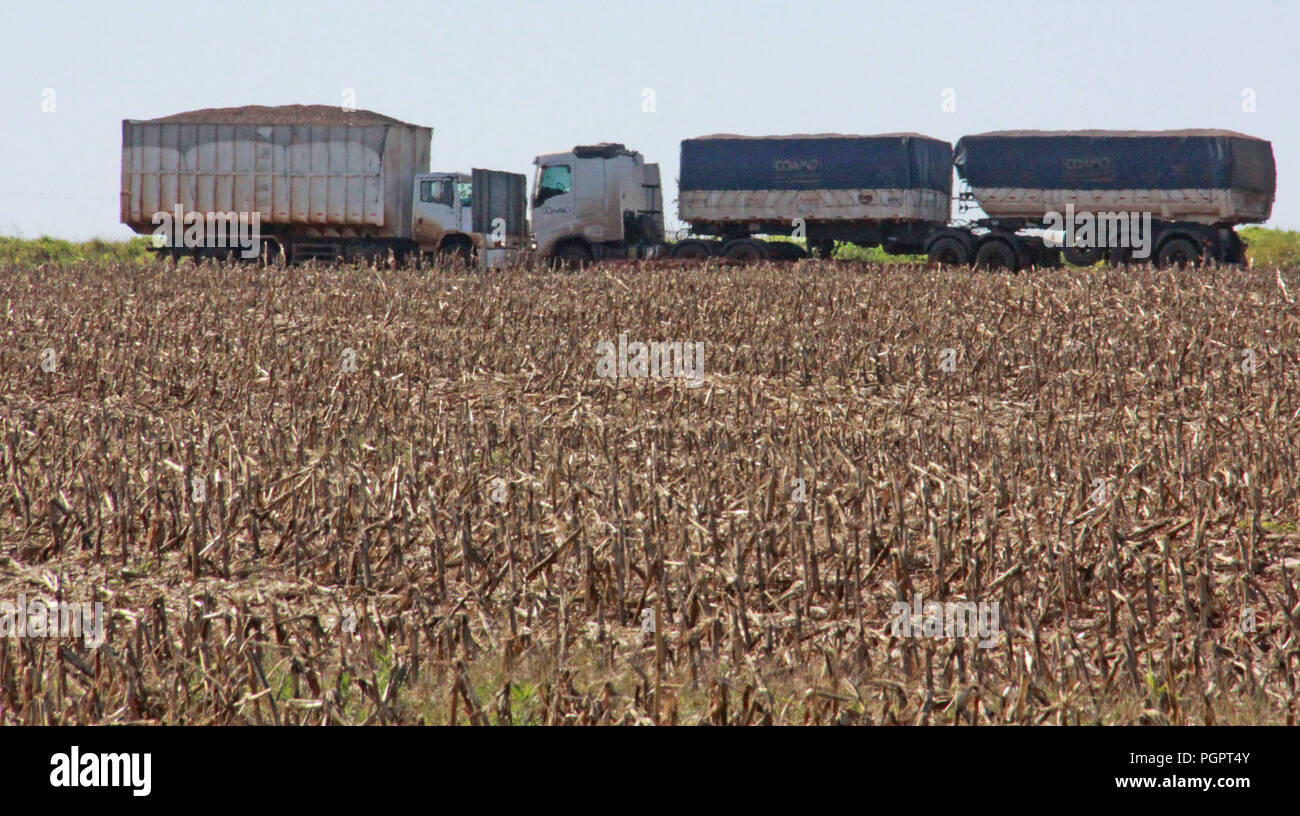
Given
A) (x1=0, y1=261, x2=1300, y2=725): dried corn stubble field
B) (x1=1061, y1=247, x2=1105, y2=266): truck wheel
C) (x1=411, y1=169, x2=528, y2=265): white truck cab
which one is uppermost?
(x1=411, y1=169, x2=528, y2=265): white truck cab

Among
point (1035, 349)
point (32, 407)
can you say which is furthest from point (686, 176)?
point (32, 407)

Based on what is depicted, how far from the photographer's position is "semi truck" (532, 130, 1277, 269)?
28.3 meters

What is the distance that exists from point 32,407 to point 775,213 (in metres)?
21.7

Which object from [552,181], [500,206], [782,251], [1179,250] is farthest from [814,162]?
[1179,250]

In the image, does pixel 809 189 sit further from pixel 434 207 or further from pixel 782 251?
pixel 434 207

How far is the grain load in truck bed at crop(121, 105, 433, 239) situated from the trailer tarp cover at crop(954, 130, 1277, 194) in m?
12.5

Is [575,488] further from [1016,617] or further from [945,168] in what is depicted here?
[945,168]

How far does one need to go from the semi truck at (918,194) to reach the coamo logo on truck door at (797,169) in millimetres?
34

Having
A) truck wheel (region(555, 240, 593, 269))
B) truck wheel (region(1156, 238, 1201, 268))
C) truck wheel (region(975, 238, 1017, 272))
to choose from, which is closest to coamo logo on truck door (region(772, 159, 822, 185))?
truck wheel (region(975, 238, 1017, 272))

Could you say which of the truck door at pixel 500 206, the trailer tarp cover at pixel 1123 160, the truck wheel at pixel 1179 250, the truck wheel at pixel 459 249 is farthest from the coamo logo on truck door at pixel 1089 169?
the truck wheel at pixel 459 249

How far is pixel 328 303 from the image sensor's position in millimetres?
16328

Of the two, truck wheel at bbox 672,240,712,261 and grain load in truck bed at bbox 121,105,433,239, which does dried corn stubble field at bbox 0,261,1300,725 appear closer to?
truck wheel at bbox 672,240,712,261

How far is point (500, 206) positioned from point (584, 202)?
2127 mm

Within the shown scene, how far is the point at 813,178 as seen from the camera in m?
30.4
